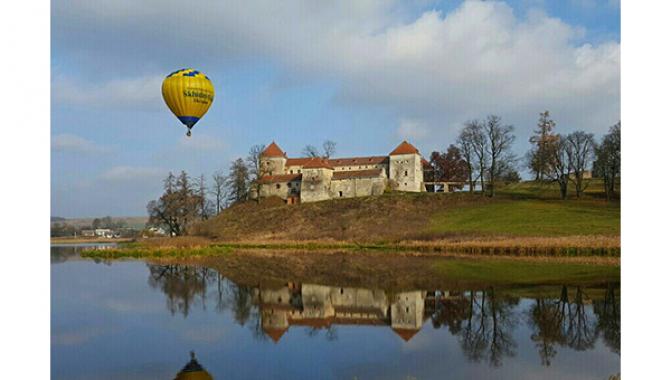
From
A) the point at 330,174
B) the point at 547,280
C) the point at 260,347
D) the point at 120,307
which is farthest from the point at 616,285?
the point at 330,174

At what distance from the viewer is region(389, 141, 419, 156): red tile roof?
63.7m

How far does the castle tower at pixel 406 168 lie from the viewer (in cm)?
6297

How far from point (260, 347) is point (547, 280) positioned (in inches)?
428

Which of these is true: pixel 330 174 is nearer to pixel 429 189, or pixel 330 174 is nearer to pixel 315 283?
pixel 429 189

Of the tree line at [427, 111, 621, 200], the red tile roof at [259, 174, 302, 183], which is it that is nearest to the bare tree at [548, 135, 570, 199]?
the tree line at [427, 111, 621, 200]

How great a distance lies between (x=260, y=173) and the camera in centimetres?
6350

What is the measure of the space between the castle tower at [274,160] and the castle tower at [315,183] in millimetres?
8587

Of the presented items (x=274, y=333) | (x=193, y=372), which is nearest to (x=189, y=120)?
(x=274, y=333)

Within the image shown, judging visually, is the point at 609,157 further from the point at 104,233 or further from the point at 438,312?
the point at 104,233

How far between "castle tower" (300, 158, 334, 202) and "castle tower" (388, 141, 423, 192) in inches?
336

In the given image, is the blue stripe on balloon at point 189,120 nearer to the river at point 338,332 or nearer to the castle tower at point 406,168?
the river at point 338,332

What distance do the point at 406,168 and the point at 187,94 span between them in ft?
151

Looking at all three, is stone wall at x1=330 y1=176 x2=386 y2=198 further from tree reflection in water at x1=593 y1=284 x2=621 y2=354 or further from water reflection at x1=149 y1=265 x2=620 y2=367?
tree reflection in water at x1=593 y1=284 x2=621 y2=354

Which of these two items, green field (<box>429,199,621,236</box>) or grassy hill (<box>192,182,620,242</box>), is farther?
grassy hill (<box>192,182,620,242</box>)
